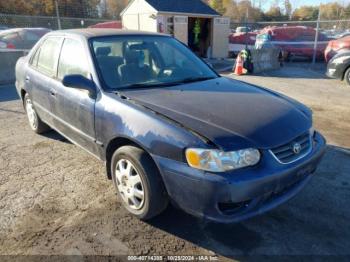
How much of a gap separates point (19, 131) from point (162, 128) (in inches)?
158

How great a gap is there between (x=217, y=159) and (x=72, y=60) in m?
2.35

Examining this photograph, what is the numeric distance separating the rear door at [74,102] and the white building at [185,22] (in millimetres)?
11598

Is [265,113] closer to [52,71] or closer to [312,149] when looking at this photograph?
[312,149]

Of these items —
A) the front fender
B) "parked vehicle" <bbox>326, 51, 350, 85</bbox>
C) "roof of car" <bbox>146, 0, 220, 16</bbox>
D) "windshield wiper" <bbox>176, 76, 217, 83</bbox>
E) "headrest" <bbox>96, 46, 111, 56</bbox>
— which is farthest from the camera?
"roof of car" <bbox>146, 0, 220, 16</bbox>

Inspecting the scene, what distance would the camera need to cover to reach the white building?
15.3m

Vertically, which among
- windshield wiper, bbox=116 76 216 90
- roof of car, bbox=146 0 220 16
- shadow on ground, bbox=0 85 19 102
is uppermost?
roof of car, bbox=146 0 220 16

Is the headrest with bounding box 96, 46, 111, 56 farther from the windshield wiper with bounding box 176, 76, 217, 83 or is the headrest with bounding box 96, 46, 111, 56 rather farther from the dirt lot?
the dirt lot

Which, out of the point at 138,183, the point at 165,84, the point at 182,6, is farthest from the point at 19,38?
the point at 138,183

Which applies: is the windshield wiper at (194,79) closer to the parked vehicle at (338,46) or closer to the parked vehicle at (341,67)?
the parked vehicle at (341,67)

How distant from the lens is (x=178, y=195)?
265cm

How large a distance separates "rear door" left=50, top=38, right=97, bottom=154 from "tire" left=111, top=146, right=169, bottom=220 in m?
0.55

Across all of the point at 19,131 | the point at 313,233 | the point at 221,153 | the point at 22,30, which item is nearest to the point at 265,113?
the point at 221,153

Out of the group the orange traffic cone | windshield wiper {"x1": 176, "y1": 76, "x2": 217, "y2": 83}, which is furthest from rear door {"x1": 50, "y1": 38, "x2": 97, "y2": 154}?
the orange traffic cone

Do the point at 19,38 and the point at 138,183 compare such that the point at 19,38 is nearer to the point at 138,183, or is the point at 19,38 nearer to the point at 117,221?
the point at 117,221
